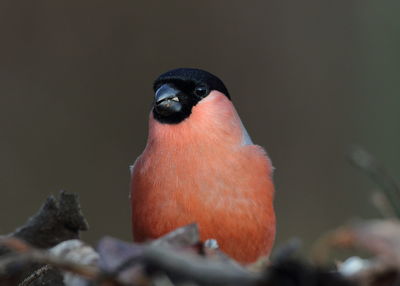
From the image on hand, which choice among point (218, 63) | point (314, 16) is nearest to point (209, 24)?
point (218, 63)

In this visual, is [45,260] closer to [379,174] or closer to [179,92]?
[379,174]

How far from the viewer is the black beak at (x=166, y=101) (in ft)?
4.68

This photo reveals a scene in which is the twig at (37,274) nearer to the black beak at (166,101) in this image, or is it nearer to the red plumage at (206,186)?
the red plumage at (206,186)

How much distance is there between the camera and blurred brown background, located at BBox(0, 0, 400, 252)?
377 cm

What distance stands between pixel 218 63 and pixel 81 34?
69 centimetres

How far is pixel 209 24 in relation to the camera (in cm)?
420

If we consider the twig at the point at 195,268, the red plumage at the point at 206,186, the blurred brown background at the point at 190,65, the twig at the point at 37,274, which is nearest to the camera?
the twig at the point at 195,268

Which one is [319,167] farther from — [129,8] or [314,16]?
[129,8]

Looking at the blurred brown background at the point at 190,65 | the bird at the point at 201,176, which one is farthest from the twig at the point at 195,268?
the blurred brown background at the point at 190,65

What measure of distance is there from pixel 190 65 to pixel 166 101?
8.06 feet

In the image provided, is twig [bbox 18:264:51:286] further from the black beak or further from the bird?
the black beak

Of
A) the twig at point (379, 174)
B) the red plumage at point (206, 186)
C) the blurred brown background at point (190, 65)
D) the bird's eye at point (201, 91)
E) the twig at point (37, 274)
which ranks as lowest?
the twig at point (37, 274)

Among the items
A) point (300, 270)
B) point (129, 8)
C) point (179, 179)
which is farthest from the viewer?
point (129, 8)

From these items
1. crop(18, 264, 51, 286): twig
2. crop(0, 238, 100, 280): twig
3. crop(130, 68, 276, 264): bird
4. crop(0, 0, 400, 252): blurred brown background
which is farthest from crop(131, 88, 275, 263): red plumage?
crop(0, 0, 400, 252): blurred brown background
